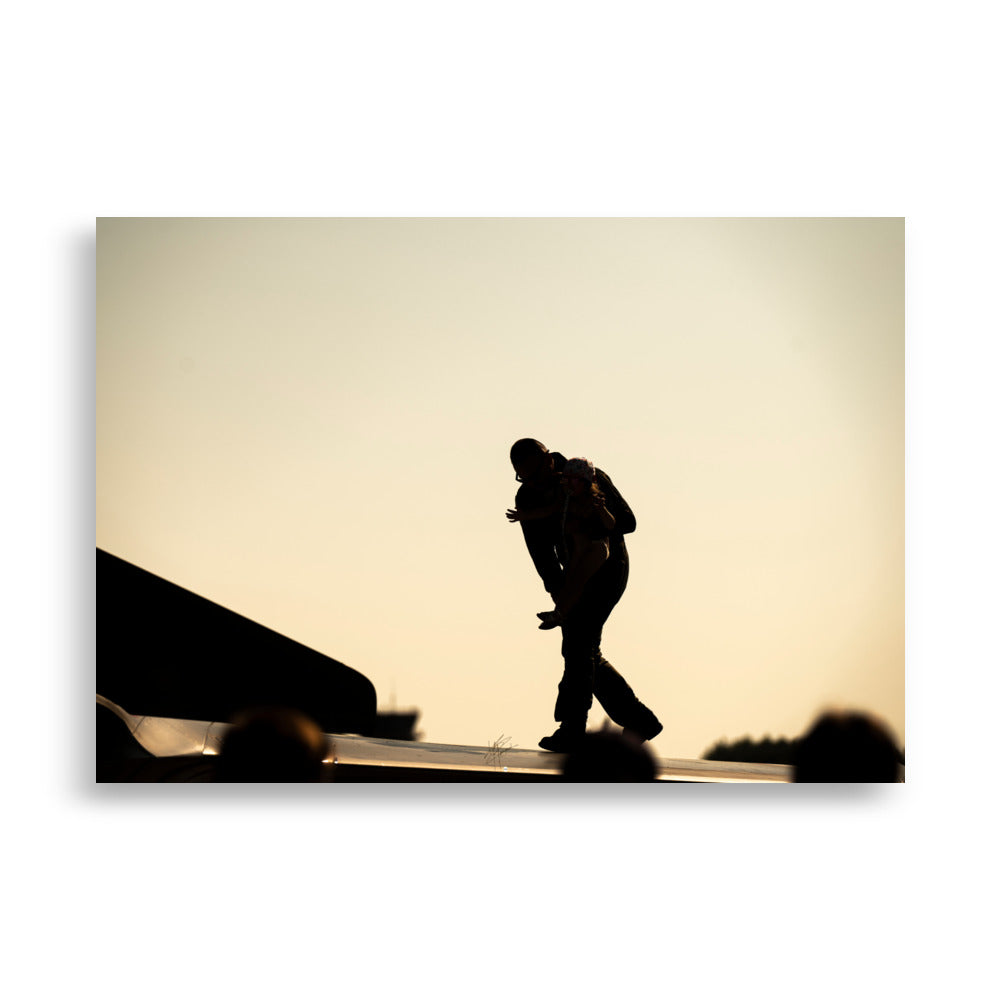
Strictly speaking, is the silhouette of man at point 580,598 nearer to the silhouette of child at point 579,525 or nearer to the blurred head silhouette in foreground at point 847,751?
the silhouette of child at point 579,525

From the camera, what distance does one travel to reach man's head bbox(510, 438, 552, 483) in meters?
4.31

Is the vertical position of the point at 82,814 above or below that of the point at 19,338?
below

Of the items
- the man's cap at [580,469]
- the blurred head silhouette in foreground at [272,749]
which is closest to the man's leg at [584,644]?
the man's cap at [580,469]

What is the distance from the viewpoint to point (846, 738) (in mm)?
4246

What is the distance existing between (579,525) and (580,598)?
24 cm

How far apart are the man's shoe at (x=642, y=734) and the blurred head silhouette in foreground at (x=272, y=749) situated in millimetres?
994

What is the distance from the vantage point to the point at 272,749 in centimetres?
421

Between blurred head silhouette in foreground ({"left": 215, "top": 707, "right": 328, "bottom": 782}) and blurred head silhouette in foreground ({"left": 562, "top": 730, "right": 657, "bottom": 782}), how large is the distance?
826 mm

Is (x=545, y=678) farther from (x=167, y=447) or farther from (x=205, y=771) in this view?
(x=167, y=447)

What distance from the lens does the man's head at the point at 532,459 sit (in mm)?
4312

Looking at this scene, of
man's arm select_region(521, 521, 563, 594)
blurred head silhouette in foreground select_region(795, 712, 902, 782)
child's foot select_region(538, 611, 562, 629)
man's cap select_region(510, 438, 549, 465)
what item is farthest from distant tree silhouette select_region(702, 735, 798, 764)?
man's cap select_region(510, 438, 549, 465)

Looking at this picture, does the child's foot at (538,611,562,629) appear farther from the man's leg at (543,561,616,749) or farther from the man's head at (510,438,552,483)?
the man's head at (510,438,552,483)
